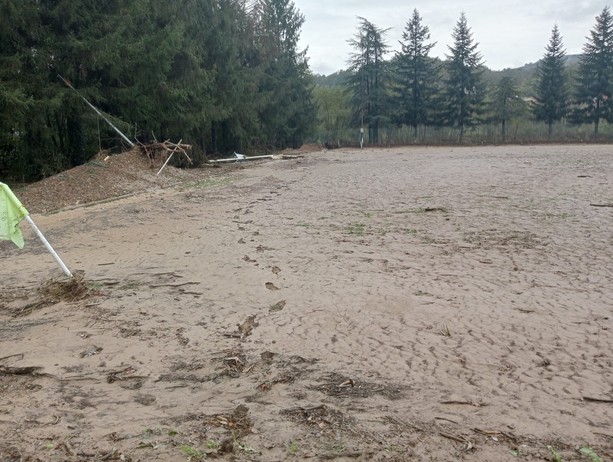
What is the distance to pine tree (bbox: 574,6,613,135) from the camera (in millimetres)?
53000

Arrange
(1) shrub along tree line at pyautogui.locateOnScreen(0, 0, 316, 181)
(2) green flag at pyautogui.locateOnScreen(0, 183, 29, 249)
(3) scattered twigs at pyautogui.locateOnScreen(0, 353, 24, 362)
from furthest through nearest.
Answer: (1) shrub along tree line at pyautogui.locateOnScreen(0, 0, 316, 181) < (2) green flag at pyautogui.locateOnScreen(0, 183, 29, 249) < (3) scattered twigs at pyautogui.locateOnScreen(0, 353, 24, 362)

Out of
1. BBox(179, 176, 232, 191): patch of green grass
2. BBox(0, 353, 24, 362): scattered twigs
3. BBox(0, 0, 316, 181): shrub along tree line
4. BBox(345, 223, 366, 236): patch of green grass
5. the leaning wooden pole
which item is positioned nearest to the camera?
BBox(0, 353, 24, 362): scattered twigs

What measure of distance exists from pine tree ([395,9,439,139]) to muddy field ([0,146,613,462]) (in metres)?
46.0

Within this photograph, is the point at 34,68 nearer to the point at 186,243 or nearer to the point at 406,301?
the point at 186,243

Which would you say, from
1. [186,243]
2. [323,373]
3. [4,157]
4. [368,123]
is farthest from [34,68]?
[368,123]

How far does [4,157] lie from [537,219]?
19922 mm

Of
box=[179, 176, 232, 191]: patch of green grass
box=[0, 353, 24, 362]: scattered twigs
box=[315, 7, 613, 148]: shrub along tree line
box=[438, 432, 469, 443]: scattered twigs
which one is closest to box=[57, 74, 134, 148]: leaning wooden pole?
box=[179, 176, 232, 191]: patch of green grass

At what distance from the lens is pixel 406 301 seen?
21.8 feet

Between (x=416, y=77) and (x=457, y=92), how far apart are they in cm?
449

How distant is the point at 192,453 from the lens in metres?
3.64

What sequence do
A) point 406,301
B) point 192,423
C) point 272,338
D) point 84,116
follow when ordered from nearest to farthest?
point 192,423 < point 272,338 < point 406,301 < point 84,116

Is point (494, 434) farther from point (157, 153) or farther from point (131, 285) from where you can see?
point (157, 153)

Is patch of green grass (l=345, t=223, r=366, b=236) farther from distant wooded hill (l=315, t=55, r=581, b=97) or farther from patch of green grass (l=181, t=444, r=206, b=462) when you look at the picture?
distant wooded hill (l=315, t=55, r=581, b=97)

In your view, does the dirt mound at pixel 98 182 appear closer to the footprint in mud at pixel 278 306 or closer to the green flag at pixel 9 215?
the green flag at pixel 9 215
